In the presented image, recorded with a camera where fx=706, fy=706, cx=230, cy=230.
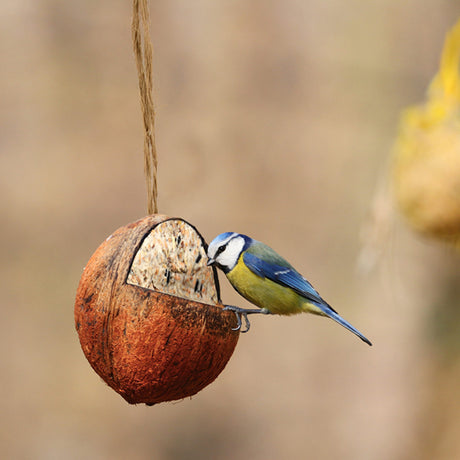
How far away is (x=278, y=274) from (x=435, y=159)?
0.98 meters

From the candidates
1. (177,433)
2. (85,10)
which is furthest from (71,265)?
(85,10)

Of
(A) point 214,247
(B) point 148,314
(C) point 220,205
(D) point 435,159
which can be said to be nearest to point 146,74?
(A) point 214,247

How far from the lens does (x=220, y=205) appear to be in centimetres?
410

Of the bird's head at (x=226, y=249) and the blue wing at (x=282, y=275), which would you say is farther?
the blue wing at (x=282, y=275)

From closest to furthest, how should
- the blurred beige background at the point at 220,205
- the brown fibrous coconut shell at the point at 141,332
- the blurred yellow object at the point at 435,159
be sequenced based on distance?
the brown fibrous coconut shell at the point at 141,332 → the blurred yellow object at the point at 435,159 → the blurred beige background at the point at 220,205

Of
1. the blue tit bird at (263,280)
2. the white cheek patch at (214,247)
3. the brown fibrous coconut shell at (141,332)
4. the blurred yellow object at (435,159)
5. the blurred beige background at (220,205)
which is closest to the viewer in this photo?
the brown fibrous coconut shell at (141,332)

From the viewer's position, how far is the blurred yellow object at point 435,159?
2.67m

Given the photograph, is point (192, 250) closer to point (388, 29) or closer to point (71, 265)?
point (71, 265)

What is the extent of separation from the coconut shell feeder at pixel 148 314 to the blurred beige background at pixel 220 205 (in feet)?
7.11

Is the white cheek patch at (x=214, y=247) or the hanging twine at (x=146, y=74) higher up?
the hanging twine at (x=146, y=74)

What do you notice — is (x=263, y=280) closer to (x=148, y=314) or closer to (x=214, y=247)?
(x=214, y=247)

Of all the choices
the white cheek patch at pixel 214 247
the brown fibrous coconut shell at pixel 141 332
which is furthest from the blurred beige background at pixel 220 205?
the brown fibrous coconut shell at pixel 141 332

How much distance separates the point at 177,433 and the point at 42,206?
152 cm

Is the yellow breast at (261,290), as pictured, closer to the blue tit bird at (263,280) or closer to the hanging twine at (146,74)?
the blue tit bird at (263,280)
